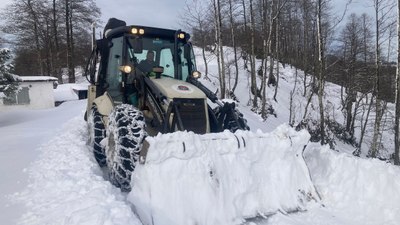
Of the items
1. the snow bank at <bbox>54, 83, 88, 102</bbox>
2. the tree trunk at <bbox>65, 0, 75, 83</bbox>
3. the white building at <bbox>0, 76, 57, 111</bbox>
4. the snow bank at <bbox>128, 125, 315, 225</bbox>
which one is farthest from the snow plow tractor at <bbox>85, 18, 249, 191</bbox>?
the tree trunk at <bbox>65, 0, 75, 83</bbox>

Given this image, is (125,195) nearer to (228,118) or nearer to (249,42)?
(228,118)

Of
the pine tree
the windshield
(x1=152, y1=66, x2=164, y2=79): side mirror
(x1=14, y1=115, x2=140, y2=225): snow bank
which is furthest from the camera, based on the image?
the pine tree

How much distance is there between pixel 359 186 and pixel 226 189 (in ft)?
5.72

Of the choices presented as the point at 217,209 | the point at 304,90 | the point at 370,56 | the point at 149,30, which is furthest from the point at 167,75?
the point at 370,56

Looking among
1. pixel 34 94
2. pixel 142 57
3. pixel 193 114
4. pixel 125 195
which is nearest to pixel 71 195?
pixel 125 195

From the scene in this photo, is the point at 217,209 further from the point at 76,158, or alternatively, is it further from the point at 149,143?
the point at 76,158

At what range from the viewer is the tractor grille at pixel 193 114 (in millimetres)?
5301

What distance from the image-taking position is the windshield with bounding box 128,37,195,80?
6176mm

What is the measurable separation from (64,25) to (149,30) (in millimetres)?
33877

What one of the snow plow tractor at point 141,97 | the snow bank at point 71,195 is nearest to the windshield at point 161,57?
the snow plow tractor at point 141,97

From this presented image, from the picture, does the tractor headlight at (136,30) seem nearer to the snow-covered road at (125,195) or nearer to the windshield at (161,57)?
the windshield at (161,57)

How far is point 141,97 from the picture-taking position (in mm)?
5941

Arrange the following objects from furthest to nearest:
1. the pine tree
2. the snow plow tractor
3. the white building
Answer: the white building < the pine tree < the snow plow tractor

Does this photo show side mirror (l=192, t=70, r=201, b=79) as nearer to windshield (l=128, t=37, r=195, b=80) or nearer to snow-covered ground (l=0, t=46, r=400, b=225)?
windshield (l=128, t=37, r=195, b=80)
